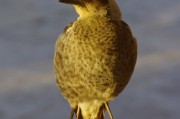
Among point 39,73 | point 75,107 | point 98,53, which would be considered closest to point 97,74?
point 98,53

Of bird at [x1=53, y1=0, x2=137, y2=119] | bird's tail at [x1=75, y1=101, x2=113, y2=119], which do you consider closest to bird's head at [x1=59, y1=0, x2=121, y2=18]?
bird at [x1=53, y1=0, x2=137, y2=119]

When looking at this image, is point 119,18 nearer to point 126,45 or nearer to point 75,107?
point 126,45

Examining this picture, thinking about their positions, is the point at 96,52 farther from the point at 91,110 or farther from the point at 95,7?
the point at 91,110

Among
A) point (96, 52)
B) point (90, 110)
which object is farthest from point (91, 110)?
point (96, 52)

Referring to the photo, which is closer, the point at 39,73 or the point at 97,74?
the point at 97,74

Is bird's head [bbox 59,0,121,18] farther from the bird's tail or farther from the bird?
the bird's tail

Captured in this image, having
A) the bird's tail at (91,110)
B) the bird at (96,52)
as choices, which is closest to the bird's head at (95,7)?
the bird at (96,52)
